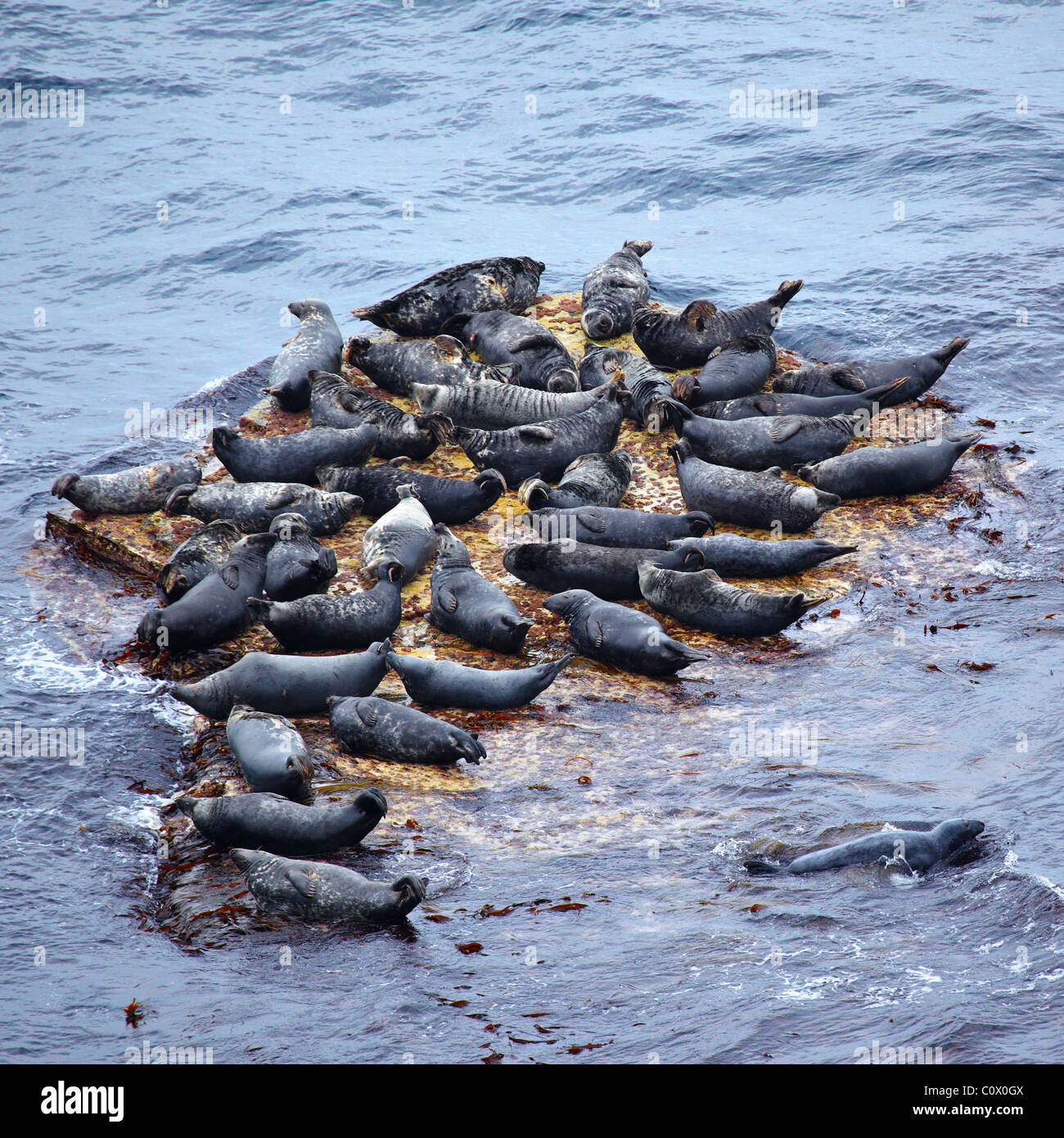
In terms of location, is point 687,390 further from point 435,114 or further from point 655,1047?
point 435,114

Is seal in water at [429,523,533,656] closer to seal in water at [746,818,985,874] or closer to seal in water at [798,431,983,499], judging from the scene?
seal in water at [746,818,985,874]

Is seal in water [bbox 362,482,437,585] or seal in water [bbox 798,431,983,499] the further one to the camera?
seal in water [bbox 798,431,983,499]

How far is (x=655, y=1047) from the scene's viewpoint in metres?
3.82

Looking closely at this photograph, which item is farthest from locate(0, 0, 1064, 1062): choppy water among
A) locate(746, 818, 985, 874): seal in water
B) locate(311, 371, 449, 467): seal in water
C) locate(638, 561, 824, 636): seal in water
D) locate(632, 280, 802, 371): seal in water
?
locate(311, 371, 449, 467): seal in water

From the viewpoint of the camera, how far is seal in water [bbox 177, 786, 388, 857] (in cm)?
500

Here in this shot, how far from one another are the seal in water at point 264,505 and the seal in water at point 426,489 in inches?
6.6

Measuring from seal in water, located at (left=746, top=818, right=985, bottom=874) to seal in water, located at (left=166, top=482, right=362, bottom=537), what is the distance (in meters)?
4.14

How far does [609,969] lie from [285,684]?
2643mm

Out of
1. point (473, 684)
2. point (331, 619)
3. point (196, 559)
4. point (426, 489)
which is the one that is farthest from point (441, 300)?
point (473, 684)

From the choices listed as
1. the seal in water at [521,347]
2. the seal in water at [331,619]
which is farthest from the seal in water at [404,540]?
the seal in water at [521,347]

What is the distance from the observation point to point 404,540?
7.41 m
